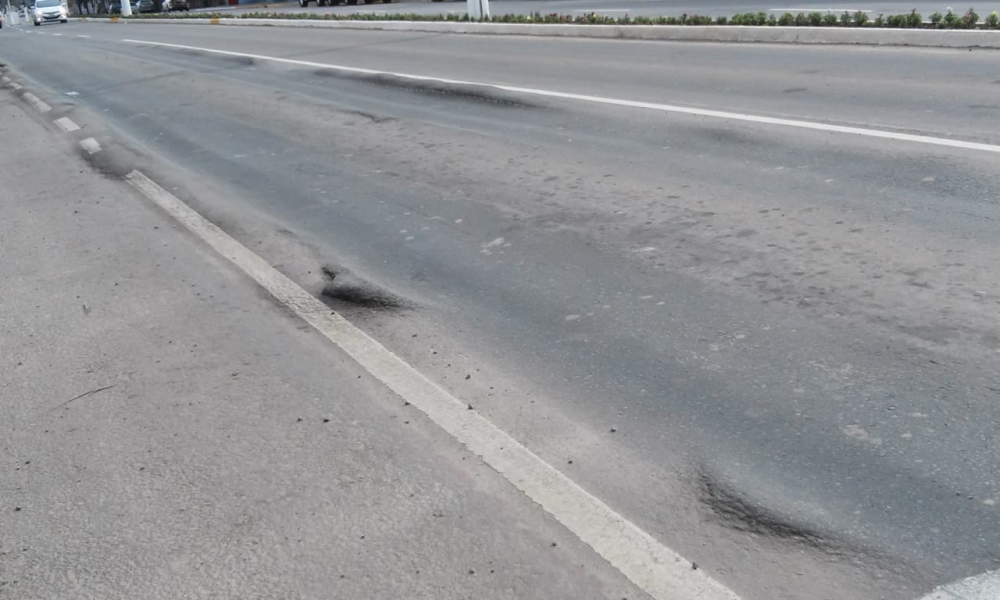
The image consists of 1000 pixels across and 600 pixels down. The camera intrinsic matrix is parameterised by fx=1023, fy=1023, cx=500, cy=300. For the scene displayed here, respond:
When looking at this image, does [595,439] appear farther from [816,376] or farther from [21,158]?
[21,158]

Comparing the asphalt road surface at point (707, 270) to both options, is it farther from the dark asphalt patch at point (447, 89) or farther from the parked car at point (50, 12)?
the parked car at point (50, 12)

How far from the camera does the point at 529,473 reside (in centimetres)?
395

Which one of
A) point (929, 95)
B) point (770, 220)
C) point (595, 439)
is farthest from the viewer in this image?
point (929, 95)

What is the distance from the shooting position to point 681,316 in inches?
209

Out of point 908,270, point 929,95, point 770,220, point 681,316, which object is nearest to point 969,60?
point 929,95

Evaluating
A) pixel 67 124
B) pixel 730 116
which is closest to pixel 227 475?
pixel 730 116

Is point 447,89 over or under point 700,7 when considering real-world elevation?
over

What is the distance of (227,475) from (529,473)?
122 centimetres

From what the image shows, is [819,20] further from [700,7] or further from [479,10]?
[479,10]

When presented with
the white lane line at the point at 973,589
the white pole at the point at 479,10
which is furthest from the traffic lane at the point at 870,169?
the white pole at the point at 479,10

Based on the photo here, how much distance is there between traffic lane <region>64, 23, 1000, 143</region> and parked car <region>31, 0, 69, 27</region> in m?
52.2

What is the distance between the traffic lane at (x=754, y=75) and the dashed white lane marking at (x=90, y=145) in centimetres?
525

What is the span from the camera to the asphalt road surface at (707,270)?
3627 millimetres

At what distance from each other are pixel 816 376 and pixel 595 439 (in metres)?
1.07
